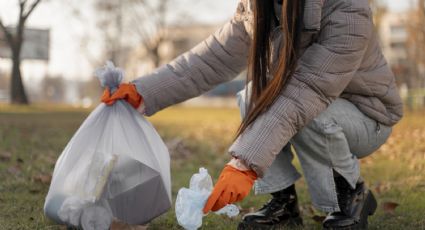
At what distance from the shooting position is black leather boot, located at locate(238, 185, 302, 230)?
236cm

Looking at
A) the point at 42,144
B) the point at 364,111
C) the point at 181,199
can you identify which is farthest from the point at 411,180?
the point at 42,144

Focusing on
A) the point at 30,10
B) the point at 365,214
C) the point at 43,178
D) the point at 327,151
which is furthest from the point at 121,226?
the point at 30,10

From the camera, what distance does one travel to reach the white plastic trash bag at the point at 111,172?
216 centimetres

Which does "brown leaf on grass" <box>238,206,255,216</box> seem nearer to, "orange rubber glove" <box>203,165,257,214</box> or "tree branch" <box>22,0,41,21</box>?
"orange rubber glove" <box>203,165,257,214</box>

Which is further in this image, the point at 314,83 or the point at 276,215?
the point at 276,215

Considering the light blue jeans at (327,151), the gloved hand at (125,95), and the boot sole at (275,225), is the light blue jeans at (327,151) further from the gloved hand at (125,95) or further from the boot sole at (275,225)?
the gloved hand at (125,95)

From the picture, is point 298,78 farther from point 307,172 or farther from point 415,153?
point 415,153

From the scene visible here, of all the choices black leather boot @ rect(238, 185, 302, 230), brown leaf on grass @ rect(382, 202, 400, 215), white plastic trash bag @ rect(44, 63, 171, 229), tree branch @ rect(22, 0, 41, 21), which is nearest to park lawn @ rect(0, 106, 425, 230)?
brown leaf on grass @ rect(382, 202, 400, 215)

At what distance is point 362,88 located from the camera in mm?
2270

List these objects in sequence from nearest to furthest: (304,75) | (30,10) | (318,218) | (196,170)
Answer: (304,75), (318,218), (196,170), (30,10)

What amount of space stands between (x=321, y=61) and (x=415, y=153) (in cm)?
376

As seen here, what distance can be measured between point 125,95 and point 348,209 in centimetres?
97

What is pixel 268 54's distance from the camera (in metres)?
2.14

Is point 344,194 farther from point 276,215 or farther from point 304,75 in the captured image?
point 304,75
